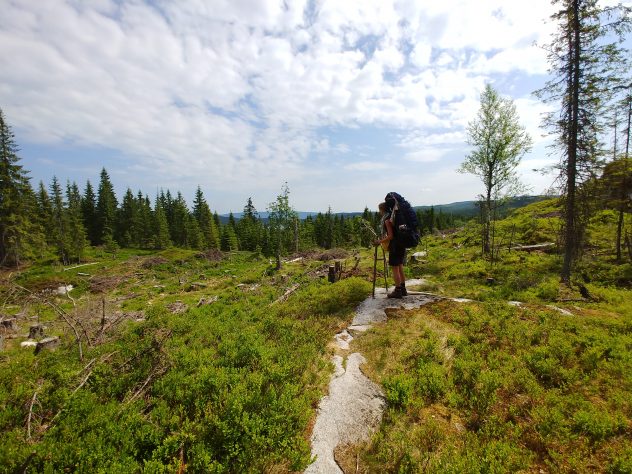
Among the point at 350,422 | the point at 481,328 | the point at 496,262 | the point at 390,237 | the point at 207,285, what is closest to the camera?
the point at 350,422

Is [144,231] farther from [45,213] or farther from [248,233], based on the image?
[248,233]

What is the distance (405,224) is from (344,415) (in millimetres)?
5765

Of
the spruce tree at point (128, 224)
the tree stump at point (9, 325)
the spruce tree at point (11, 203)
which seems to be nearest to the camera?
the tree stump at point (9, 325)

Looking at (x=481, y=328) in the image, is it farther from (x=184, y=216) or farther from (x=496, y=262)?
(x=184, y=216)

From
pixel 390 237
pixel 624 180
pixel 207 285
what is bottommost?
pixel 207 285

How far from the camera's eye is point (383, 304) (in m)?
9.27

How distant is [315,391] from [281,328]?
3.38 meters

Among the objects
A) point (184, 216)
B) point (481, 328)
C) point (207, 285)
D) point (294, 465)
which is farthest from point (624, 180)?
point (184, 216)

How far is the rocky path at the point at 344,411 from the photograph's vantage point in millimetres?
3947

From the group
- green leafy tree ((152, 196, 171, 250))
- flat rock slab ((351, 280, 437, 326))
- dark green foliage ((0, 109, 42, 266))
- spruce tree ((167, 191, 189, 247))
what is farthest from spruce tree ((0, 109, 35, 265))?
flat rock slab ((351, 280, 437, 326))

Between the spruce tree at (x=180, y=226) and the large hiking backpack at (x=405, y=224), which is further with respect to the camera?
the spruce tree at (x=180, y=226)

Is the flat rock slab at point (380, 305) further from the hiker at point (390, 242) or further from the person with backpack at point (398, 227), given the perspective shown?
the person with backpack at point (398, 227)

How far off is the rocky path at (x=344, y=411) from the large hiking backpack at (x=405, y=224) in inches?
148

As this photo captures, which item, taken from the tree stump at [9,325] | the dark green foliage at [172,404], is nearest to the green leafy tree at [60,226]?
the tree stump at [9,325]
